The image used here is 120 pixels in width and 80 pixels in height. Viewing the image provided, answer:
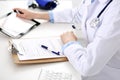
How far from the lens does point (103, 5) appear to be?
3.61ft

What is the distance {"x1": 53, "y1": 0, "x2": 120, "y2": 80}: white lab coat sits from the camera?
95 cm

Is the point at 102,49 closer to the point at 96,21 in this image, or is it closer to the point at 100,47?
the point at 100,47

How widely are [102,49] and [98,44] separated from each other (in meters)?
0.03

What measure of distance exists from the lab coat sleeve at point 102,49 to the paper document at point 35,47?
15 centimetres

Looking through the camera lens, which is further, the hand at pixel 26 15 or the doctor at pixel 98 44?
the hand at pixel 26 15

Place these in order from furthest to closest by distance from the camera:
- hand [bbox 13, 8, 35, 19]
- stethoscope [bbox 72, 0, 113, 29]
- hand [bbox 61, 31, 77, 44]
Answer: hand [bbox 13, 8, 35, 19] → hand [bbox 61, 31, 77, 44] → stethoscope [bbox 72, 0, 113, 29]

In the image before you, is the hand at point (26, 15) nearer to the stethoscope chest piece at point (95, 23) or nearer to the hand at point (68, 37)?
the hand at point (68, 37)

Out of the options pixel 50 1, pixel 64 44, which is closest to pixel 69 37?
pixel 64 44

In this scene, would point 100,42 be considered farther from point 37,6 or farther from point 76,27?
point 37,6

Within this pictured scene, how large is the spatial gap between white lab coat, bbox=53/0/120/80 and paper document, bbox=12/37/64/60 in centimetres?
9

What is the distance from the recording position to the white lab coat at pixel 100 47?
0.95 metres

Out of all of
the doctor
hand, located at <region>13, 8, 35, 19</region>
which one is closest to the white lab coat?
the doctor

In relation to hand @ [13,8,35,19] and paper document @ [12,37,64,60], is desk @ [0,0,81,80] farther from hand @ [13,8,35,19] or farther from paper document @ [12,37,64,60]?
hand @ [13,8,35,19]

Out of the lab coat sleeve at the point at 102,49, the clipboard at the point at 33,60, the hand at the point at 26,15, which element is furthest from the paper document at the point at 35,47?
the hand at the point at 26,15
